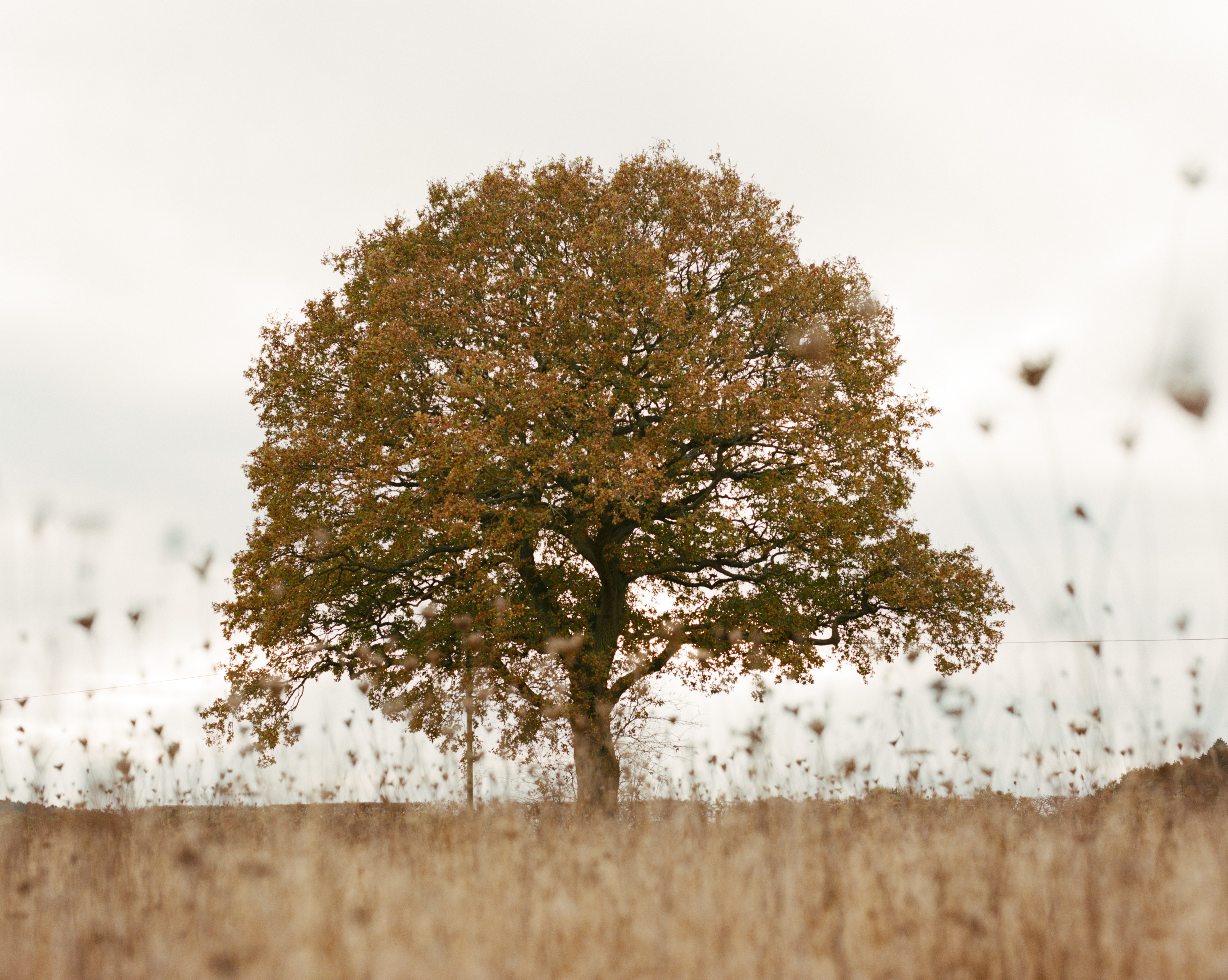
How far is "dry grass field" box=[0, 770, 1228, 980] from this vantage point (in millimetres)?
4734

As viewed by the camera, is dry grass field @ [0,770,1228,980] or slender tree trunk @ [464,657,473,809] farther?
slender tree trunk @ [464,657,473,809]

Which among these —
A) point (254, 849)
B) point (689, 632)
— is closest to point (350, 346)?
point (689, 632)

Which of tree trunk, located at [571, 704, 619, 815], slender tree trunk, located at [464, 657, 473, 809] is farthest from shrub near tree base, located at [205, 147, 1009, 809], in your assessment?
slender tree trunk, located at [464, 657, 473, 809]

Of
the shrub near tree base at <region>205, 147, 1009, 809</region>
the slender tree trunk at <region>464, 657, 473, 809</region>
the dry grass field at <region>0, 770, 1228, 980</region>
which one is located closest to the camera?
the dry grass field at <region>0, 770, 1228, 980</region>

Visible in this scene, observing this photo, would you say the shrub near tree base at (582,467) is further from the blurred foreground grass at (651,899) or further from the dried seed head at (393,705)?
the blurred foreground grass at (651,899)

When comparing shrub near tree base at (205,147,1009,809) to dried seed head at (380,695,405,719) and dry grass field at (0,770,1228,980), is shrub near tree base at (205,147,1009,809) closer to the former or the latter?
dried seed head at (380,695,405,719)

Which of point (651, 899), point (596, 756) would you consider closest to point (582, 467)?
point (596, 756)

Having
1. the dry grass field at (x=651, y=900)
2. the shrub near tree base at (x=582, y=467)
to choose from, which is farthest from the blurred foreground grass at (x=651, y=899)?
the shrub near tree base at (x=582, y=467)

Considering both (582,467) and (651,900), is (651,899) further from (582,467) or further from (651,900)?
(582,467)

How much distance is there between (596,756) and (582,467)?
501 cm

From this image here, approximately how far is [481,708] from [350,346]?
846 centimetres

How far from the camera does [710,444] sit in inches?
655

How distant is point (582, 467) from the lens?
50.9ft

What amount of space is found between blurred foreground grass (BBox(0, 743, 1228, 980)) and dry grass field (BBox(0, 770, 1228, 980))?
2 centimetres
